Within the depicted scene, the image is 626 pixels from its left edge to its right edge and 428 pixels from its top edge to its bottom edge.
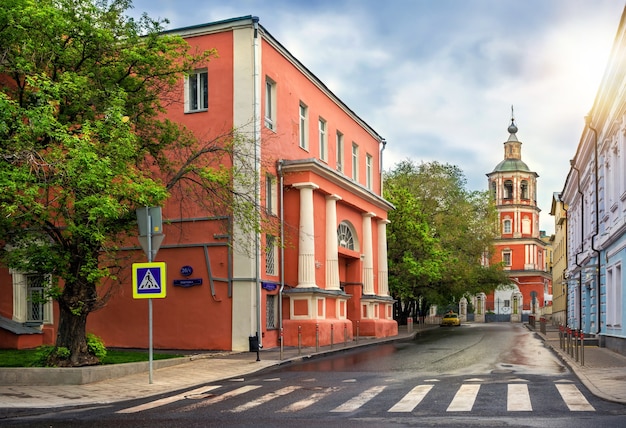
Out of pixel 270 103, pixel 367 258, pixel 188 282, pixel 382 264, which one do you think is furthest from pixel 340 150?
pixel 188 282

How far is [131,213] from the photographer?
1684cm

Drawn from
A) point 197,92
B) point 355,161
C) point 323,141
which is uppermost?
point 197,92

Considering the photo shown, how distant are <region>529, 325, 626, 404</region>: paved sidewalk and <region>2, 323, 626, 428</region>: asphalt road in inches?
9.3

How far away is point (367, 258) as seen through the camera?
113 feet

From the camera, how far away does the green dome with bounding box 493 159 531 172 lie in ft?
318

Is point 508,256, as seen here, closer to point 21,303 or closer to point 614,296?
point 614,296

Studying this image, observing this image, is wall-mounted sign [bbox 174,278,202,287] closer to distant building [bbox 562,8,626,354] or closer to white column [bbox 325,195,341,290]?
white column [bbox 325,195,341,290]

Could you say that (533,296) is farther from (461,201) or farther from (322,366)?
(322,366)

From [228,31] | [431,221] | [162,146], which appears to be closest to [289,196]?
[228,31]

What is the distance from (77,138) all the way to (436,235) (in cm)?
3951

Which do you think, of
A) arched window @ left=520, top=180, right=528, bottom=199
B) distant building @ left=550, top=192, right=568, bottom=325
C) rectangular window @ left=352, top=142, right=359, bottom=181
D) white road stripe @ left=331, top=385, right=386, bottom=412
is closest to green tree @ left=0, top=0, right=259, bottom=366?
white road stripe @ left=331, top=385, right=386, bottom=412

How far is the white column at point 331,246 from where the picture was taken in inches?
1146

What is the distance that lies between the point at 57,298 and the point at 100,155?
3521 millimetres

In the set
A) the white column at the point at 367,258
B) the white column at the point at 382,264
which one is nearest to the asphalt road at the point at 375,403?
the white column at the point at 367,258
